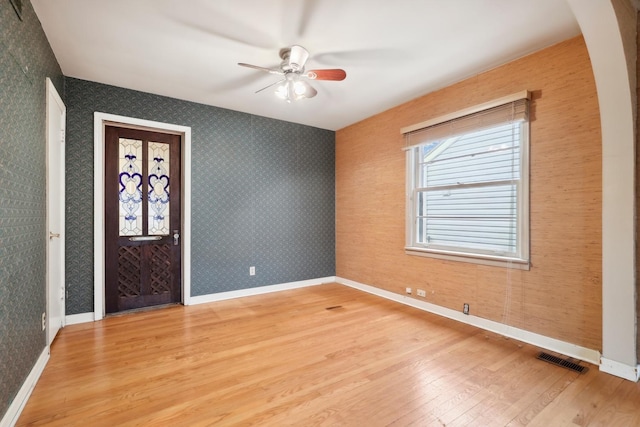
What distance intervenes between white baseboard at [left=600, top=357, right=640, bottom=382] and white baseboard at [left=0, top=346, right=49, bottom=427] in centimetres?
385

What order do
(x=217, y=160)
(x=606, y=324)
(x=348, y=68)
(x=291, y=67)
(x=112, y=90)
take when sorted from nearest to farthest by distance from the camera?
(x=606, y=324)
(x=291, y=67)
(x=348, y=68)
(x=112, y=90)
(x=217, y=160)

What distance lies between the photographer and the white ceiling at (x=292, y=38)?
6.86ft

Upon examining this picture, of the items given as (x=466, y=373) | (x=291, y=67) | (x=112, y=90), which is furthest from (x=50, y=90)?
(x=466, y=373)

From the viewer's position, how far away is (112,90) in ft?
11.0

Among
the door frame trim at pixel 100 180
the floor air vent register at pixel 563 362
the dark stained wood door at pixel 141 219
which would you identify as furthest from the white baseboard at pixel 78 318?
the floor air vent register at pixel 563 362

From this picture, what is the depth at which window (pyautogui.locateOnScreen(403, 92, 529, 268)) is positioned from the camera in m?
2.76

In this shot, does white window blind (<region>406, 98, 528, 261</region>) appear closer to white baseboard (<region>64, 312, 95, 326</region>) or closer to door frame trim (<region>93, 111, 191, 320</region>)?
door frame trim (<region>93, 111, 191, 320</region>)

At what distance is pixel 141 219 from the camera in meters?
3.63

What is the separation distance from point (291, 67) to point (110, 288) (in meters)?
3.24

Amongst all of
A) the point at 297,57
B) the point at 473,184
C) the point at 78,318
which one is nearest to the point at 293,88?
the point at 297,57

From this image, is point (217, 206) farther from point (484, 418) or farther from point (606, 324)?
point (606, 324)

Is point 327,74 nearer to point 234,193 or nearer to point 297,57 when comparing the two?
point 297,57

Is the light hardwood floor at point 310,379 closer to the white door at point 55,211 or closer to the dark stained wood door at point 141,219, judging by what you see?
the white door at point 55,211

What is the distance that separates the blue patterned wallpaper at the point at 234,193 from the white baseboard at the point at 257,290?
0.07 metres
